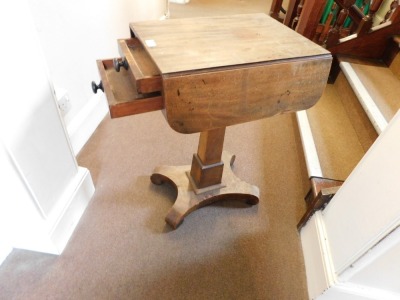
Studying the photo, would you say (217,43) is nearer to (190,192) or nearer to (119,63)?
(119,63)

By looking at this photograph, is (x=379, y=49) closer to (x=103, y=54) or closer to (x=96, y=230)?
(x=103, y=54)

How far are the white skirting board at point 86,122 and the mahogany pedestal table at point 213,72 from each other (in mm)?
793

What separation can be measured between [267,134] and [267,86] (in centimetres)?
109

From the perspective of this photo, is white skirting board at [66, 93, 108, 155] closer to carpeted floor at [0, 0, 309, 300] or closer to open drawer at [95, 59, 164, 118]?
carpeted floor at [0, 0, 309, 300]

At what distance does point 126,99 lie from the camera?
0.73 metres

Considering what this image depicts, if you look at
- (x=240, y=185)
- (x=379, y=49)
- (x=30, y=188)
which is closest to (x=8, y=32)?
(x=30, y=188)

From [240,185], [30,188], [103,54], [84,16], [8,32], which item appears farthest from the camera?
[103,54]

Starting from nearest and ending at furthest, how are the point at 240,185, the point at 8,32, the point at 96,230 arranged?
the point at 8,32 → the point at 96,230 → the point at 240,185

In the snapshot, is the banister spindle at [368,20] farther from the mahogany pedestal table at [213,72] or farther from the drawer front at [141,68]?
the drawer front at [141,68]

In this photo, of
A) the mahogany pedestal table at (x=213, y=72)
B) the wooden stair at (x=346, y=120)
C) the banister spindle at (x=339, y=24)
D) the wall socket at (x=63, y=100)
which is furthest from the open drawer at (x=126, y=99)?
the banister spindle at (x=339, y=24)

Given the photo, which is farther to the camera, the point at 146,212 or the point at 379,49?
the point at 379,49

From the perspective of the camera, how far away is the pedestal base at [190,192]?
120 cm

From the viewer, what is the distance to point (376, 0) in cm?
162

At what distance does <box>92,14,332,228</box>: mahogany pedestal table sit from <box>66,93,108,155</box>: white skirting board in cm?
79
